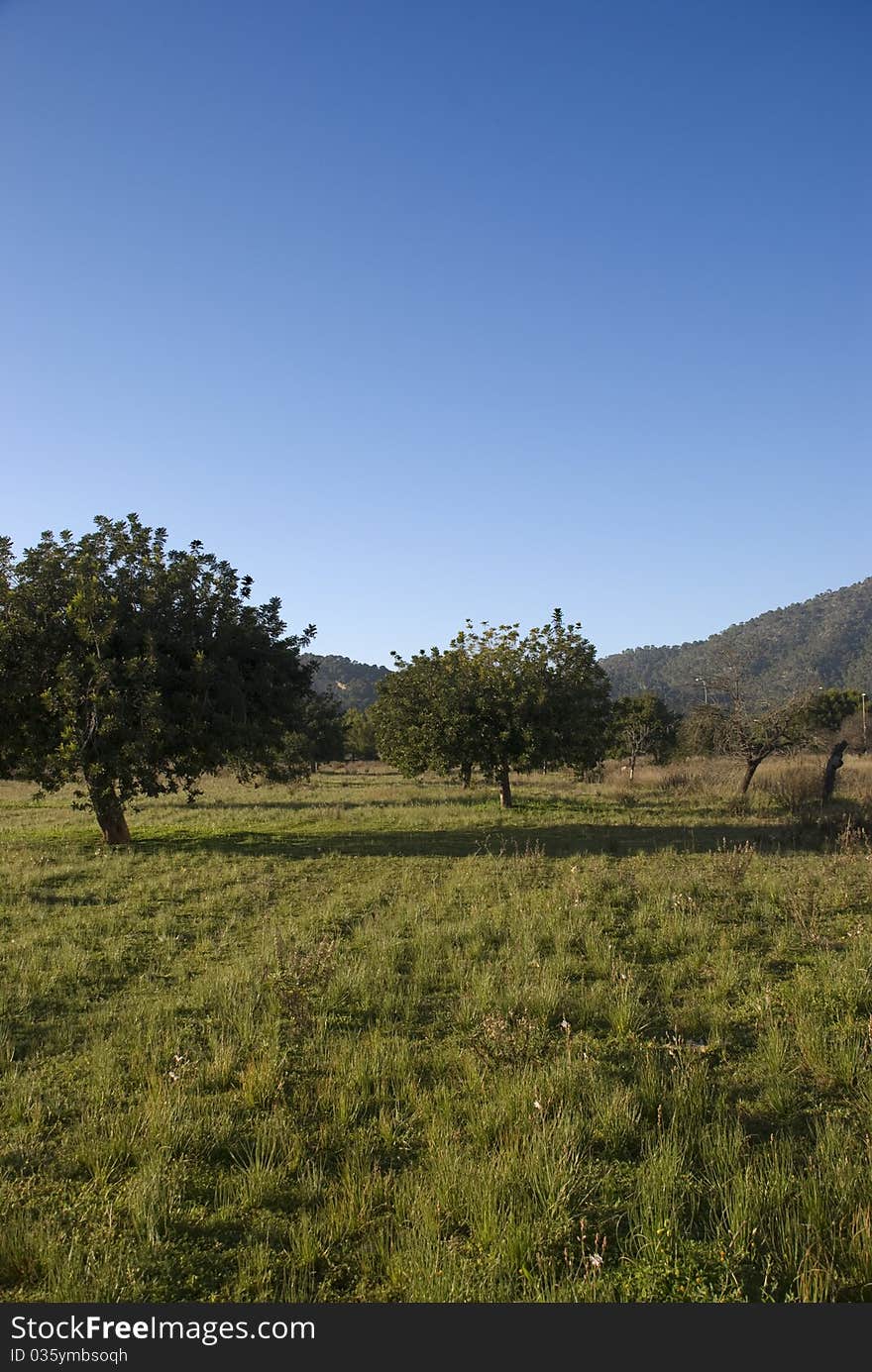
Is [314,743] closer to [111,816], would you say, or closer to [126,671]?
[111,816]

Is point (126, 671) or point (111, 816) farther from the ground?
point (126, 671)

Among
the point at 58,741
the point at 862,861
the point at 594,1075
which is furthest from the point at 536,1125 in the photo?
the point at 58,741

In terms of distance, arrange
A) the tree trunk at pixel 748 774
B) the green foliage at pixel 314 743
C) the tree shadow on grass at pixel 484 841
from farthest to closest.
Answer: the green foliage at pixel 314 743 < the tree trunk at pixel 748 774 < the tree shadow on grass at pixel 484 841

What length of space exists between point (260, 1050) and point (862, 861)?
1253 centimetres

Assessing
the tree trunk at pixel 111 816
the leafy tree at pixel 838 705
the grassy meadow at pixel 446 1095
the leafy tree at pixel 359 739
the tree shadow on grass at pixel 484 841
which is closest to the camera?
the grassy meadow at pixel 446 1095

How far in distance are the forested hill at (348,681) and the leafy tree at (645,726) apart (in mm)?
75684

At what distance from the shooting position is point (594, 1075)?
5367 mm

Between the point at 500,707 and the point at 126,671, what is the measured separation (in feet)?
42.8

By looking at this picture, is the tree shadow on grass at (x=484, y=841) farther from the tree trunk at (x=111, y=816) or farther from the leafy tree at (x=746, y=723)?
the leafy tree at (x=746, y=723)

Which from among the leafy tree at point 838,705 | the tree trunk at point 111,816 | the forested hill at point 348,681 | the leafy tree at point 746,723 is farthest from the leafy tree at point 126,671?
the forested hill at point 348,681

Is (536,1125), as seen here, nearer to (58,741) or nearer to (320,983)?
(320,983)

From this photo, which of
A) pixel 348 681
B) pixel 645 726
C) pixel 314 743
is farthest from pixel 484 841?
pixel 348 681

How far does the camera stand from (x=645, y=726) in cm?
5512

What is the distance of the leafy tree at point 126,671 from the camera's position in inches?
697
